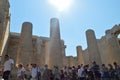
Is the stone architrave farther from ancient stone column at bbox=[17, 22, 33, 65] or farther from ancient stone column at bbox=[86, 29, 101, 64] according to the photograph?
ancient stone column at bbox=[86, 29, 101, 64]

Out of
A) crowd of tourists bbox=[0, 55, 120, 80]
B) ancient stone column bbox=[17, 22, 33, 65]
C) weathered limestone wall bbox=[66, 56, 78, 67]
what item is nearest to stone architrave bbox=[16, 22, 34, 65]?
ancient stone column bbox=[17, 22, 33, 65]

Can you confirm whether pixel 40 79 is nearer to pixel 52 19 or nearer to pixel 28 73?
pixel 28 73

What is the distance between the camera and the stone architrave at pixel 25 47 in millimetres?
20967

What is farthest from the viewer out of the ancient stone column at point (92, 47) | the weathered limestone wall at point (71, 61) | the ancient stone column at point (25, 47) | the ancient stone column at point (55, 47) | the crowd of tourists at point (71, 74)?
the weathered limestone wall at point (71, 61)

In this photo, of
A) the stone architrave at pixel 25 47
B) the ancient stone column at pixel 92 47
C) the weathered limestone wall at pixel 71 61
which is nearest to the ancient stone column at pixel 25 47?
the stone architrave at pixel 25 47

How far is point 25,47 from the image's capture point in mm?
21969

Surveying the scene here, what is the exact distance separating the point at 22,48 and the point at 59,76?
864cm

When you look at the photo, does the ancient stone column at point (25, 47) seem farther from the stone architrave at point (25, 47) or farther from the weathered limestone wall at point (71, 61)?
the weathered limestone wall at point (71, 61)

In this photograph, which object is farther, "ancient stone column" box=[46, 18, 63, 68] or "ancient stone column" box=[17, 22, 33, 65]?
"ancient stone column" box=[17, 22, 33, 65]

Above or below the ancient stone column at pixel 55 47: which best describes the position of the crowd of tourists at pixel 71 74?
below

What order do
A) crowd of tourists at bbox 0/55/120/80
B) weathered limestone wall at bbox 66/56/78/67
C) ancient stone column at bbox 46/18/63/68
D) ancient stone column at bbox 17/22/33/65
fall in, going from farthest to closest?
weathered limestone wall at bbox 66/56/78/67, ancient stone column at bbox 17/22/33/65, ancient stone column at bbox 46/18/63/68, crowd of tourists at bbox 0/55/120/80

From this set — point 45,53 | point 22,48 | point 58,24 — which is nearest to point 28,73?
point 22,48

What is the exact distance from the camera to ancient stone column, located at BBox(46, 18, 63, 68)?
1983cm

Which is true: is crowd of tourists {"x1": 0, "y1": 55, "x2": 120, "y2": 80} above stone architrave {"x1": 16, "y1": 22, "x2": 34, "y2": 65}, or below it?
below
